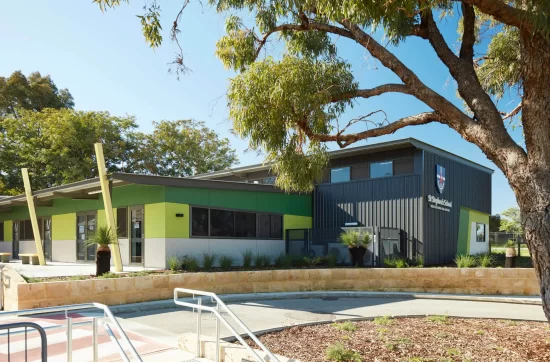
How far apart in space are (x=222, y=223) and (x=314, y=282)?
18.4ft

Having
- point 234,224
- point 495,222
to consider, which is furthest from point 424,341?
point 495,222

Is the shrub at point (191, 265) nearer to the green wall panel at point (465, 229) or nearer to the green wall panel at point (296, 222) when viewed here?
the green wall panel at point (296, 222)

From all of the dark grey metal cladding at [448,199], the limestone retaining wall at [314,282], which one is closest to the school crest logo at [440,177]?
the dark grey metal cladding at [448,199]

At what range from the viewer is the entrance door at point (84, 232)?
2245 cm

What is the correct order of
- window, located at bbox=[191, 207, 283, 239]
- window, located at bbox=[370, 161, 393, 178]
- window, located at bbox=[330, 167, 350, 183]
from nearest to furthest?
window, located at bbox=[191, 207, 283, 239] → window, located at bbox=[370, 161, 393, 178] → window, located at bbox=[330, 167, 350, 183]

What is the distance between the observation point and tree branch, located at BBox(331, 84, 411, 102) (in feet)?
27.2

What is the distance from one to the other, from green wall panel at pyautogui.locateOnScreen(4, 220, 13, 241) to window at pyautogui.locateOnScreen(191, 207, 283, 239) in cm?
1832

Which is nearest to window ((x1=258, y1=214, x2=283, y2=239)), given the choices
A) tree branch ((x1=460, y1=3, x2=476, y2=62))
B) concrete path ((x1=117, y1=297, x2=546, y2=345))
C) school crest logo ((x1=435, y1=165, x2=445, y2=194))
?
school crest logo ((x1=435, y1=165, x2=445, y2=194))

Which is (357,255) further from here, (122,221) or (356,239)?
(122,221)

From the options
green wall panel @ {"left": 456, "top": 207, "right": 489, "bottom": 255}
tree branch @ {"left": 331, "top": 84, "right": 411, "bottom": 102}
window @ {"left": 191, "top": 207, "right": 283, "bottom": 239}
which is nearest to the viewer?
tree branch @ {"left": 331, "top": 84, "right": 411, "bottom": 102}

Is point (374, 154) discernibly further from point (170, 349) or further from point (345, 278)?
point (170, 349)

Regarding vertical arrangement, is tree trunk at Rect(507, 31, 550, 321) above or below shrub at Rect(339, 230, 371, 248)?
above

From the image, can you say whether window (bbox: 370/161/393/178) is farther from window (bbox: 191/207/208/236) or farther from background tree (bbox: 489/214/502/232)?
background tree (bbox: 489/214/502/232)

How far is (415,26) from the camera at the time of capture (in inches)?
331
